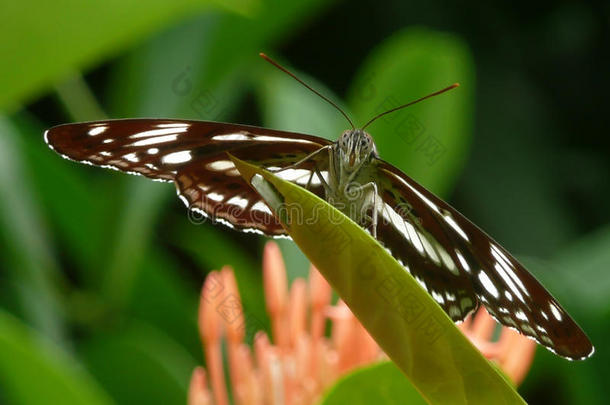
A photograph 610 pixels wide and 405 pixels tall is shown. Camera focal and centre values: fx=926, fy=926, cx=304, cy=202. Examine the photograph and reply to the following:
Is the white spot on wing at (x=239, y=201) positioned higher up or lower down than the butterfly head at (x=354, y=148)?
higher up

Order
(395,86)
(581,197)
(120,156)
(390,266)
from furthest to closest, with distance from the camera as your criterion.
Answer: (581,197) → (395,86) → (120,156) → (390,266)

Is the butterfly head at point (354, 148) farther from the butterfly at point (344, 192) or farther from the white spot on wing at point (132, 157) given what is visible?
the white spot on wing at point (132, 157)

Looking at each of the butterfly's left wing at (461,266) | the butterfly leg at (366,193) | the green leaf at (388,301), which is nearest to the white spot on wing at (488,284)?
the butterfly's left wing at (461,266)

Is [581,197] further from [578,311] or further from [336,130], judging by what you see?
[578,311]

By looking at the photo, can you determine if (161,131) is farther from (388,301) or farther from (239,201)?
(388,301)

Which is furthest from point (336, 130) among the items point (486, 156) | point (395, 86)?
point (486, 156)

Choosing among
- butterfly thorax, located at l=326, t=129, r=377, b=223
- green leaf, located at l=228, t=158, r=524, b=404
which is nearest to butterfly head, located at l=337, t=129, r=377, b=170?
butterfly thorax, located at l=326, t=129, r=377, b=223

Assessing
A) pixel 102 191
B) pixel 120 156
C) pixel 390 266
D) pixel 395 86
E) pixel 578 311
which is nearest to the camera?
pixel 390 266
